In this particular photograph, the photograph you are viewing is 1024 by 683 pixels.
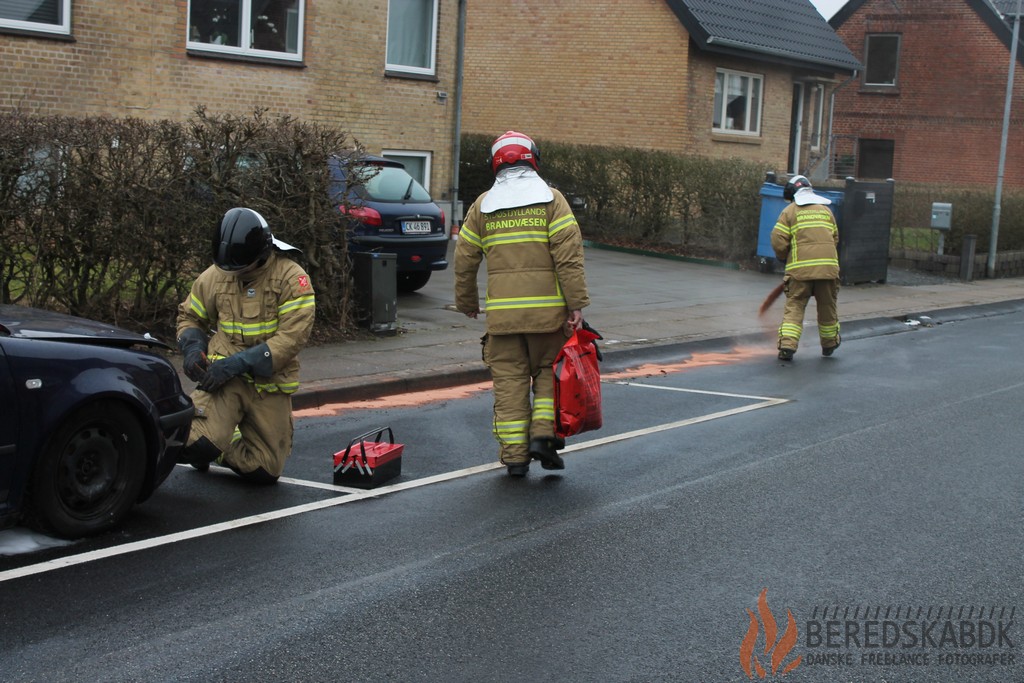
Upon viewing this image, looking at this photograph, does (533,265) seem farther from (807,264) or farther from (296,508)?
(807,264)

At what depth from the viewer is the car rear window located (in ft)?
46.4

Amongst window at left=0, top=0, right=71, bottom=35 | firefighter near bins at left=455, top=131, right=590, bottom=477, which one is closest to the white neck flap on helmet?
firefighter near bins at left=455, top=131, right=590, bottom=477

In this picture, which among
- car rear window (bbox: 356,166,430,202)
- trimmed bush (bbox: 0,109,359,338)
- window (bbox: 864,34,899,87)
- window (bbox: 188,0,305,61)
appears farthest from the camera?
window (bbox: 864,34,899,87)

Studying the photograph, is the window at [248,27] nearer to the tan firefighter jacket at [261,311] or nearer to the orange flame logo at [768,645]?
the tan firefighter jacket at [261,311]

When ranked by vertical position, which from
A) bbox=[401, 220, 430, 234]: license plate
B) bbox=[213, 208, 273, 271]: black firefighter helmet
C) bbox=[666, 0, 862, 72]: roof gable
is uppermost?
bbox=[666, 0, 862, 72]: roof gable

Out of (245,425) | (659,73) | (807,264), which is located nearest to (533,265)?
(245,425)

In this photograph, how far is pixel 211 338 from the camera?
22.1 feet

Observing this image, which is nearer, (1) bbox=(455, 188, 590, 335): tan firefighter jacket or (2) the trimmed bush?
(1) bbox=(455, 188, 590, 335): tan firefighter jacket

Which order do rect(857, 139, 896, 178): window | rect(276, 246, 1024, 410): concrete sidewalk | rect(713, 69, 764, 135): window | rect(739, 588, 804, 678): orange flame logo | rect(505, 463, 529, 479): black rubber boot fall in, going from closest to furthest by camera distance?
rect(739, 588, 804, 678): orange flame logo < rect(505, 463, 529, 479): black rubber boot < rect(276, 246, 1024, 410): concrete sidewalk < rect(713, 69, 764, 135): window < rect(857, 139, 896, 178): window

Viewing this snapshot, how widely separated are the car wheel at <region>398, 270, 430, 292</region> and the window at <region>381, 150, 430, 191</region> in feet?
20.5

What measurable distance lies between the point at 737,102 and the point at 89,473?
24.7 m

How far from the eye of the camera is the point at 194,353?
627cm

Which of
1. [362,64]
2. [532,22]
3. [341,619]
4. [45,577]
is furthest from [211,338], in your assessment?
[532,22]

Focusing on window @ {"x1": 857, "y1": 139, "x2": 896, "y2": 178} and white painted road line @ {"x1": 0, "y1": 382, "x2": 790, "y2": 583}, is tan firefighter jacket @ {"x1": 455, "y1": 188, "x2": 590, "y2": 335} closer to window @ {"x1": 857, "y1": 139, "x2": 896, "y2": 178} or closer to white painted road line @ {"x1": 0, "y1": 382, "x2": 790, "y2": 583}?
white painted road line @ {"x1": 0, "y1": 382, "x2": 790, "y2": 583}
